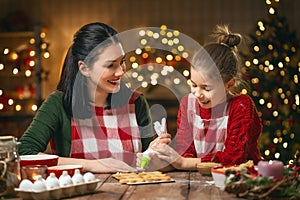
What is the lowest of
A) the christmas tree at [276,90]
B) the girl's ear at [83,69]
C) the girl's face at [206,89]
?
the christmas tree at [276,90]

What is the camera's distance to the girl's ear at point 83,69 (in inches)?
112

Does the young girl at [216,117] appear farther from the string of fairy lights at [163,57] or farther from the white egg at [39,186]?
the string of fairy lights at [163,57]

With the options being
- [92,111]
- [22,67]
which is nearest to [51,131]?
[92,111]

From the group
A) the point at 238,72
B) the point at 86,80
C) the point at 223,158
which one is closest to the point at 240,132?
the point at 223,158

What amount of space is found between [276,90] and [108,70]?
2491mm

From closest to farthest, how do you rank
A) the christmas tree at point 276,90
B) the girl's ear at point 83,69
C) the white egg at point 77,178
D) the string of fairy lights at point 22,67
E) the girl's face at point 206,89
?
the white egg at point 77,178, the girl's face at point 206,89, the girl's ear at point 83,69, the christmas tree at point 276,90, the string of fairy lights at point 22,67

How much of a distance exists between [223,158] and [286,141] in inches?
98.4

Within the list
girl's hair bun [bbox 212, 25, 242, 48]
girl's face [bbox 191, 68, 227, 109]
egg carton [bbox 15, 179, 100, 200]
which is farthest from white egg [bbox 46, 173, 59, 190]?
girl's hair bun [bbox 212, 25, 242, 48]

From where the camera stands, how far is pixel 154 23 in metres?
6.74

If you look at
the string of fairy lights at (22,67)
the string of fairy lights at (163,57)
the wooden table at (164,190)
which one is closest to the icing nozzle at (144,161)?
the wooden table at (164,190)

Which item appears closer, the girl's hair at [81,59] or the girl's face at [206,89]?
the girl's face at [206,89]

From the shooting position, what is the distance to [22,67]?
6.60 metres

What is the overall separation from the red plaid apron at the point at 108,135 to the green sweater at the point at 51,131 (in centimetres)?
3

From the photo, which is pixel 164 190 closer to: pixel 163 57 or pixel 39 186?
pixel 39 186
